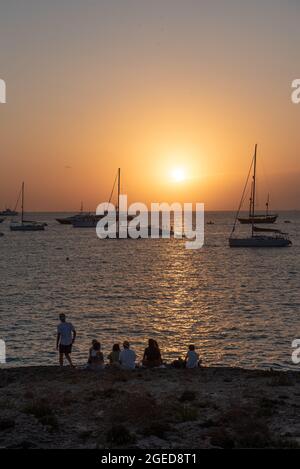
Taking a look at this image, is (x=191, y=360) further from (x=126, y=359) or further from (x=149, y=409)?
(x=149, y=409)

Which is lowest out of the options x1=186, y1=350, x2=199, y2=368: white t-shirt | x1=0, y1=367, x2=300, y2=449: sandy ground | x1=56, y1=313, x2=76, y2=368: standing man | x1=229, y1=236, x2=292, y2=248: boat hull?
x1=0, y1=367, x2=300, y2=449: sandy ground

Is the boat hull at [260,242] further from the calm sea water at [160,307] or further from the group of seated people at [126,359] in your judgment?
the group of seated people at [126,359]

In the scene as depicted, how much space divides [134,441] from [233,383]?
574 cm

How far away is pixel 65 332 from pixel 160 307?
24330 millimetres

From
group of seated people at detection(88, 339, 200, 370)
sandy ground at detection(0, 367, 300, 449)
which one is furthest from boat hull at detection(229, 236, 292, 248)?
sandy ground at detection(0, 367, 300, 449)

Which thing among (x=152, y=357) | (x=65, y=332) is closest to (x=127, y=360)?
(x=152, y=357)

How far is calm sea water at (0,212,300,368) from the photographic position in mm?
28172

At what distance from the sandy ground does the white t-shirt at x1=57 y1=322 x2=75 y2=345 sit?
1.74 m

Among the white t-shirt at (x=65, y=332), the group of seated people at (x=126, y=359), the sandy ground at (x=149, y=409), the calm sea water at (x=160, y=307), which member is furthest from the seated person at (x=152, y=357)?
the calm sea water at (x=160, y=307)

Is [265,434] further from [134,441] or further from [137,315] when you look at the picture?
[137,315]

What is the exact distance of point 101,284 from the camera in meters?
57.8

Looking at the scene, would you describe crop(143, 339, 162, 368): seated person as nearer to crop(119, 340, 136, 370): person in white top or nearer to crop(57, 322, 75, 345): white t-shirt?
crop(119, 340, 136, 370): person in white top

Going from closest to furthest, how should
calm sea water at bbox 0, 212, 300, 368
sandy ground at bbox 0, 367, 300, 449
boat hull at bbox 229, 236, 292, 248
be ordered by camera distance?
sandy ground at bbox 0, 367, 300, 449
calm sea water at bbox 0, 212, 300, 368
boat hull at bbox 229, 236, 292, 248
